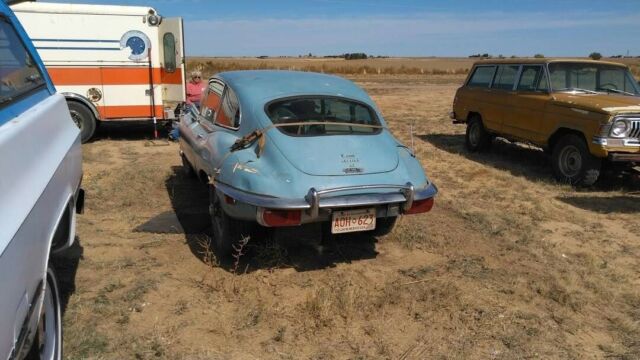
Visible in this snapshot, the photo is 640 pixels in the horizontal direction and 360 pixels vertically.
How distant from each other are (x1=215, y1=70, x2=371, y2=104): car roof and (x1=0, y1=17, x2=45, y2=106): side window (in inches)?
73.7

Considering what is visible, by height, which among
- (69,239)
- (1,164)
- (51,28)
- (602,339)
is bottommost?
(602,339)

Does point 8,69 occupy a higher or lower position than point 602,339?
higher

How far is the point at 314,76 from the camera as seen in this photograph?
229 inches

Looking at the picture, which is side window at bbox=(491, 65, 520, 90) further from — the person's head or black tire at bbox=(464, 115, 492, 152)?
the person's head

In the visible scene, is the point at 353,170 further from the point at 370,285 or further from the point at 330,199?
the point at 370,285

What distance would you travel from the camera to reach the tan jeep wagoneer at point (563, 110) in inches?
295

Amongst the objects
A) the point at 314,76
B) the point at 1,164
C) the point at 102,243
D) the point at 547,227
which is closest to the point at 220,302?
the point at 102,243

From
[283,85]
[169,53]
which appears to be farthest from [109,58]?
[283,85]

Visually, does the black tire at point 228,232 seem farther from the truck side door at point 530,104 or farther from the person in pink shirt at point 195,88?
the person in pink shirt at point 195,88

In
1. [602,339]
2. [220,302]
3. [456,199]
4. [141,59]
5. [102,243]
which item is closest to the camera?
[602,339]

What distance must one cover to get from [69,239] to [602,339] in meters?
3.65

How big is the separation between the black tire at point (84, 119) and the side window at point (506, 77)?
7913 millimetres

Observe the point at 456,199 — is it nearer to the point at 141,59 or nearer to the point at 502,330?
the point at 502,330

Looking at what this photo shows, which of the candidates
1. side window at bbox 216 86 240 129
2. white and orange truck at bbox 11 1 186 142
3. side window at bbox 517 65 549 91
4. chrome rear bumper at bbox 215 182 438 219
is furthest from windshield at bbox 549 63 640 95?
white and orange truck at bbox 11 1 186 142
